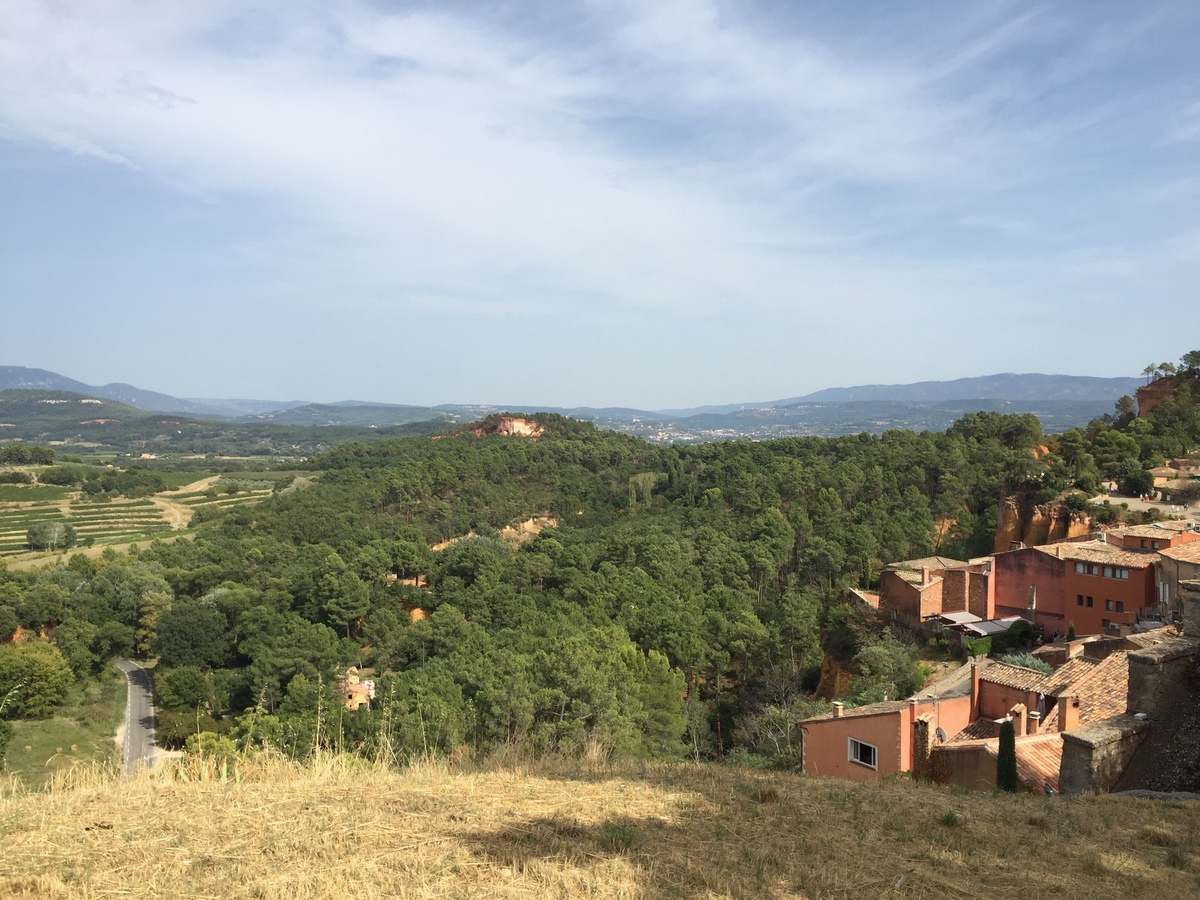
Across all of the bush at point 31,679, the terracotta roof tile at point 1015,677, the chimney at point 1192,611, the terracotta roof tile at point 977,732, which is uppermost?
the chimney at point 1192,611

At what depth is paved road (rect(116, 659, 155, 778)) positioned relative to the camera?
20.5 meters

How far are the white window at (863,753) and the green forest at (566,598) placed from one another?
7.84 ft

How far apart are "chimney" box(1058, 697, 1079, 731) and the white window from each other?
2474 mm

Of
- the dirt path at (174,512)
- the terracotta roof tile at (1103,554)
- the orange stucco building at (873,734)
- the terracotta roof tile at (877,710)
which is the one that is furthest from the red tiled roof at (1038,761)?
the dirt path at (174,512)

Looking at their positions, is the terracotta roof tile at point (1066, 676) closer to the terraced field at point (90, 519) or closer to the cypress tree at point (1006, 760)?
the cypress tree at point (1006, 760)

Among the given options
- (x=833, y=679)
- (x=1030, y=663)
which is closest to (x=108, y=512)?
(x=833, y=679)

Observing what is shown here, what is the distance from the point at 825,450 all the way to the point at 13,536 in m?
49.0

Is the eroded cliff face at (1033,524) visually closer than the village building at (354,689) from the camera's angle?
No

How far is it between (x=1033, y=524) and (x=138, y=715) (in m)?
30.4

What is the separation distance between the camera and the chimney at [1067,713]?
10254mm

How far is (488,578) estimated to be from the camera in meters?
29.1

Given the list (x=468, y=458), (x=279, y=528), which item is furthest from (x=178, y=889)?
(x=468, y=458)

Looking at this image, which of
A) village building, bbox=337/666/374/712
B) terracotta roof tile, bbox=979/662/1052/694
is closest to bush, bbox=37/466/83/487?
village building, bbox=337/666/374/712

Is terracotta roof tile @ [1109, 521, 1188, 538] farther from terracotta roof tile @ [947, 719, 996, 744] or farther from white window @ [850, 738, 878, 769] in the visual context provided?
white window @ [850, 738, 878, 769]
